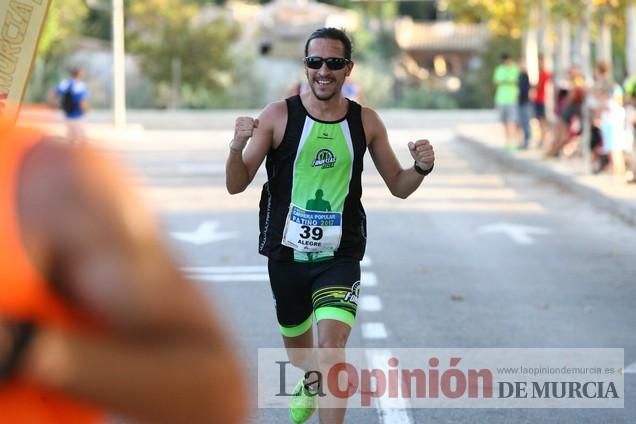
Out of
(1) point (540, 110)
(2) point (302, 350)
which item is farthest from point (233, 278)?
(1) point (540, 110)

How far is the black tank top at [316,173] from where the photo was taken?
6371 mm

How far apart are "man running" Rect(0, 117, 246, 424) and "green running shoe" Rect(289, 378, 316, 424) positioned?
4.85 meters

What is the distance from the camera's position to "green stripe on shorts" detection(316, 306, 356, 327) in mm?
6145

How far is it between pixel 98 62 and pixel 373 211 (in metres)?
43.4

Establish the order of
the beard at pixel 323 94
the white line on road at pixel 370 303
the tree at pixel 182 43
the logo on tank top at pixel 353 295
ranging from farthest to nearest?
the tree at pixel 182 43 → the white line on road at pixel 370 303 → the beard at pixel 323 94 → the logo on tank top at pixel 353 295

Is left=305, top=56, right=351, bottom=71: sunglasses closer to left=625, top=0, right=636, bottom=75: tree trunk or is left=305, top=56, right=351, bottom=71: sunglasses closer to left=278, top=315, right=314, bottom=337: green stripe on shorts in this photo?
left=278, top=315, right=314, bottom=337: green stripe on shorts

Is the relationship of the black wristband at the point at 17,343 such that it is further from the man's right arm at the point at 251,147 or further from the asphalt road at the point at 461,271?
the man's right arm at the point at 251,147

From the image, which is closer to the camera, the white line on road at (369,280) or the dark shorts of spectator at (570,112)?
the white line on road at (369,280)

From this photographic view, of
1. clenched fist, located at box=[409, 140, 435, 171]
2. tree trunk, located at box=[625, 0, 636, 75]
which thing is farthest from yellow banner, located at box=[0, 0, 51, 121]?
tree trunk, located at box=[625, 0, 636, 75]

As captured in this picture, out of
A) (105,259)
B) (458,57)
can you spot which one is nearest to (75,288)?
(105,259)

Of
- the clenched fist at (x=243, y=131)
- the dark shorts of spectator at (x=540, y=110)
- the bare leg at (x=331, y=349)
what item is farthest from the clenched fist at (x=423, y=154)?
the dark shorts of spectator at (x=540, y=110)

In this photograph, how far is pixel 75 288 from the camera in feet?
5.55

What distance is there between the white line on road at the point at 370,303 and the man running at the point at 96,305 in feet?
30.9

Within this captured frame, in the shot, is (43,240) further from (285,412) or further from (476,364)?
(476,364)
